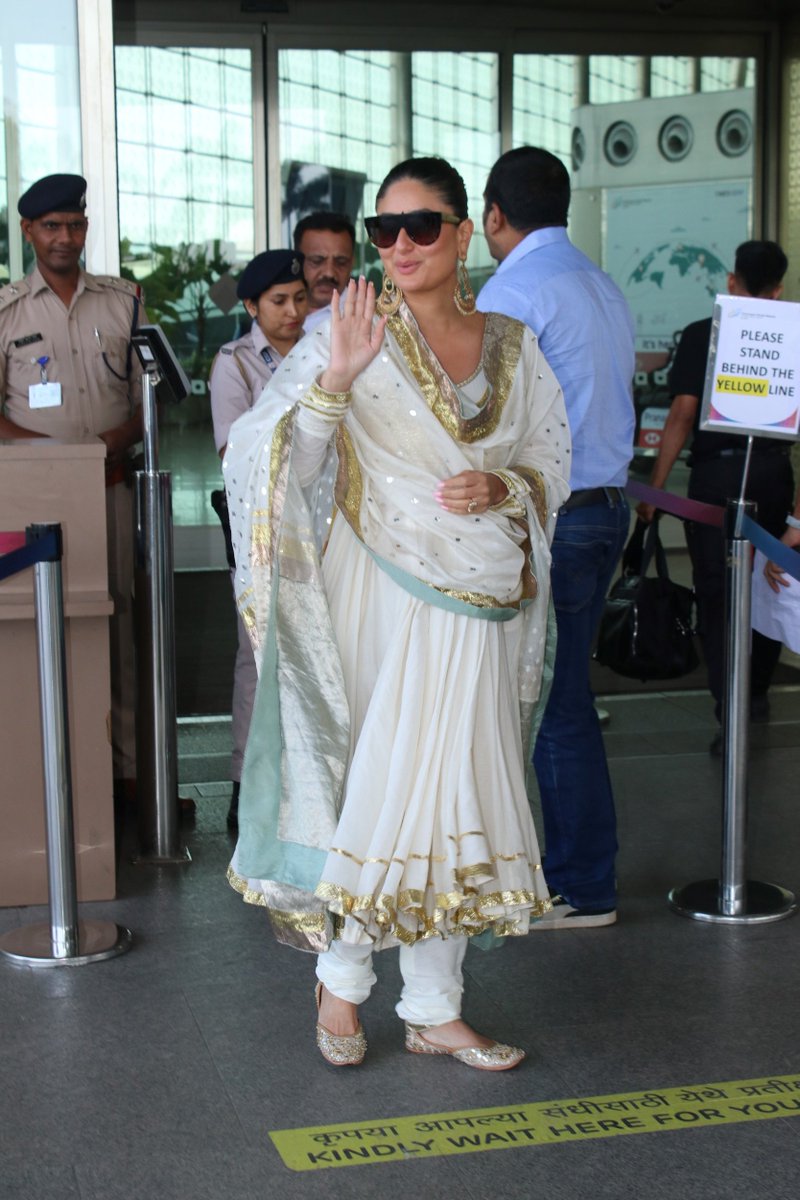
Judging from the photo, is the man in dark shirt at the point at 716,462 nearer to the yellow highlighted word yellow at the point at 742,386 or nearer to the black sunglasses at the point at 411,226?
the yellow highlighted word yellow at the point at 742,386

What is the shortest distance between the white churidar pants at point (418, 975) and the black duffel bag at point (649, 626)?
7.41 ft

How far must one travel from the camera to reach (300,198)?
949 cm

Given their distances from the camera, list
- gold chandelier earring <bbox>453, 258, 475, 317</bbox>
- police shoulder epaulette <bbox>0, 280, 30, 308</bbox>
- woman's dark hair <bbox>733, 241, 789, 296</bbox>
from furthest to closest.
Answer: woman's dark hair <bbox>733, 241, 789, 296</bbox> → police shoulder epaulette <bbox>0, 280, 30, 308</bbox> → gold chandelier earring <bbox>453, 258, 475, 317</bbox>

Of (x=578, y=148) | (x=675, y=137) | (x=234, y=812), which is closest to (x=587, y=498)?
(x=234, y=812)

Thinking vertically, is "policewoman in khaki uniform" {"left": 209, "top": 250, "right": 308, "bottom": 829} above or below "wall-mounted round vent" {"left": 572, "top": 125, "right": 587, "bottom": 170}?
below

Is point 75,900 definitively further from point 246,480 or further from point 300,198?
point 300,198

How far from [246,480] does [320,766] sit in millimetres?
604

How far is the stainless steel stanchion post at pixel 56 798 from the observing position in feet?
12.6

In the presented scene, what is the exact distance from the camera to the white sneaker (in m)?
4.24

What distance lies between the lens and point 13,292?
5305 millimetres

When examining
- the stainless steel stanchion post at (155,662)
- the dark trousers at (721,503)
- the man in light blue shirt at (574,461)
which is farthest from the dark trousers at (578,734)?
the dark trousers at (721,503)

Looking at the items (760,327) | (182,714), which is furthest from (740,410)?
(182,714)

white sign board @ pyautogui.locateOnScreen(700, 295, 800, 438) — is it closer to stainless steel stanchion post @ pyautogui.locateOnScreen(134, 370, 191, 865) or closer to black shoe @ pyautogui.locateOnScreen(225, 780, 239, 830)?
stainless steel stanchion post @ pyautogui.locateOnScreen(134, 370, 191, 865)

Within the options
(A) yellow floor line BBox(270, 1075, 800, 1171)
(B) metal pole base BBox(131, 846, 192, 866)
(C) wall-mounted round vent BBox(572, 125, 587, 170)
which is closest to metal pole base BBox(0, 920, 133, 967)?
(B) metal pole base BBox(131, 846, 192, 866)
